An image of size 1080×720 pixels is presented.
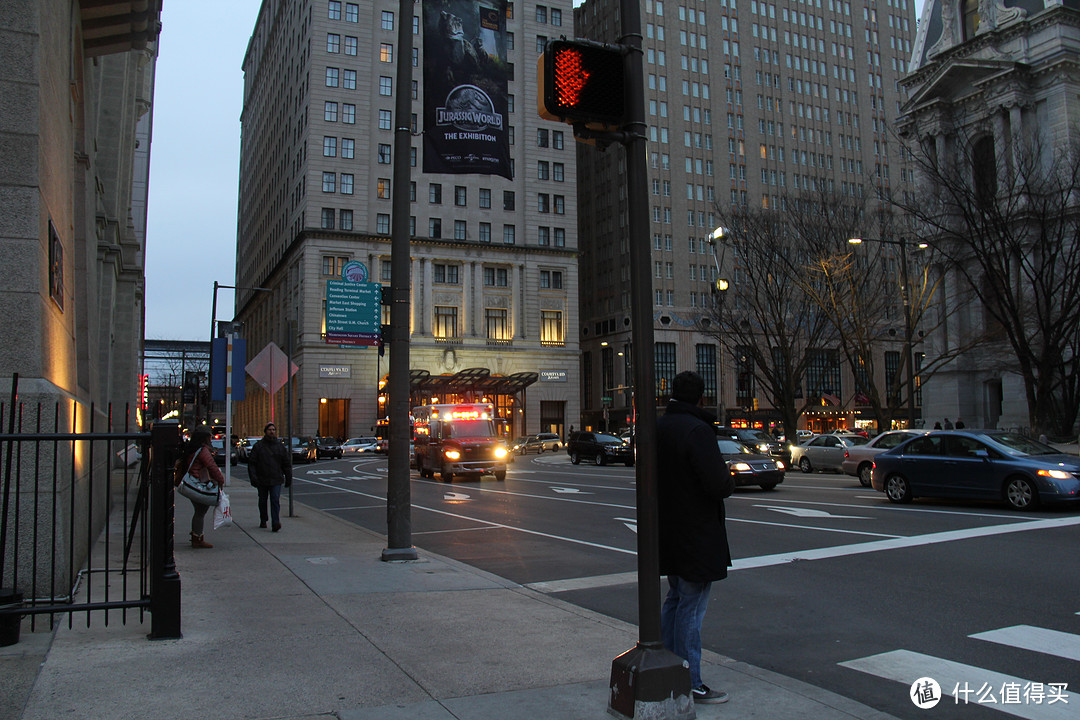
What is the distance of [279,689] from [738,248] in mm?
31965

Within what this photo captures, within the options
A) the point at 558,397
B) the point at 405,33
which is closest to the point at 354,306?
the point at 405,33

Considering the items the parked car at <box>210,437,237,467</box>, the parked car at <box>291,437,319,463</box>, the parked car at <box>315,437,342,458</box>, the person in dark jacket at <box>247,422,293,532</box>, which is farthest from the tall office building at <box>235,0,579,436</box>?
the person in dark jacket at <box>247,422,293,532</box>

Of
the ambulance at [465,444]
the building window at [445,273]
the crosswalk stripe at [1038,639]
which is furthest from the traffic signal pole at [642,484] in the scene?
the building window at [445,273]

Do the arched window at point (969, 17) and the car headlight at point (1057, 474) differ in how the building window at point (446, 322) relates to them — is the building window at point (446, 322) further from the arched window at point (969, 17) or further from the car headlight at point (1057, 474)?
the car headlight at point (1057, 474)

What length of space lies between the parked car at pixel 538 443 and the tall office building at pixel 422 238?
715 cm

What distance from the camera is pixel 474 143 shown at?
11117 mm

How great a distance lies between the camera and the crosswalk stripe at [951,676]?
4.76 metres

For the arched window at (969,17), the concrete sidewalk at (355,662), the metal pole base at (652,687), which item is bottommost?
the concrete sidewalk at (355,662)

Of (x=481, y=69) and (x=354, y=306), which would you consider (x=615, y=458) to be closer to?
(x=354, y=306)

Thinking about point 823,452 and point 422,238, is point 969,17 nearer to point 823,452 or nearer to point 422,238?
point 823,452

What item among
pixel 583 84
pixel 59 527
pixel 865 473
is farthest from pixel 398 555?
pixel 865 473

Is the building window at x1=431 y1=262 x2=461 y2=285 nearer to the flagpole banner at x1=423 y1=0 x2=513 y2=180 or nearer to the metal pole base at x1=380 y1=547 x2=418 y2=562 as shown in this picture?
the flagpole banner at x1=423 y1=0 x2=513 y2=180

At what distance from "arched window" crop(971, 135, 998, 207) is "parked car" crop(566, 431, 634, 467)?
708 inches

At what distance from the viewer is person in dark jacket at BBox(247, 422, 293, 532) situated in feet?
45.4
